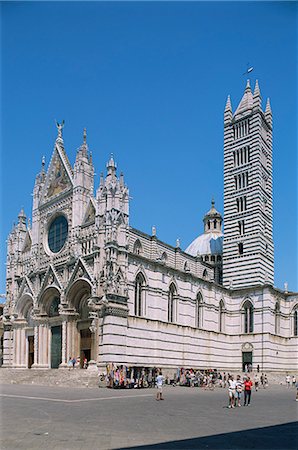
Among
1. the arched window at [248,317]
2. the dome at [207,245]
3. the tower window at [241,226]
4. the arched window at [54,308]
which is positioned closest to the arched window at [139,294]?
the arched window at [54,308]

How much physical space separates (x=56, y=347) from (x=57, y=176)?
48.3 ft

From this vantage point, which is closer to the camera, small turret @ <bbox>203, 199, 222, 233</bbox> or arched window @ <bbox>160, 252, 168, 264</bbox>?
arched window @ <bbox>160, 252, 168, 264</bbox>

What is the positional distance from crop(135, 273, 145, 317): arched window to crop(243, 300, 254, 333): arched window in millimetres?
15348

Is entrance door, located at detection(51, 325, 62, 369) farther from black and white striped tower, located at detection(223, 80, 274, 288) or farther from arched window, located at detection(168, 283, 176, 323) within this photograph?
black and white striped tower, located at detection(223, 80, 274, 288)

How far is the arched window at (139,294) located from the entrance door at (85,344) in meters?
4.03

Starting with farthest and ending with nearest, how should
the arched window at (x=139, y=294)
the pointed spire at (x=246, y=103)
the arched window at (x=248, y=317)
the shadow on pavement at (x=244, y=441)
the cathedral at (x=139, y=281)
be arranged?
the pointed spire at (x=246, y=103) → the arched window at (x=248, y=317) → the arched window at (x=139, y=294) → the cathedral at (x=139, y=281) → the shadow on pavement at (x=244, y=441)

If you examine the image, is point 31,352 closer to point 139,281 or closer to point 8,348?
point 8,348

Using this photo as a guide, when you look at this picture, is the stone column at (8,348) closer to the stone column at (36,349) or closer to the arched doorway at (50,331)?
the stone column at (36,349)

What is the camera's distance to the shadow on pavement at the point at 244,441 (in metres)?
11.2

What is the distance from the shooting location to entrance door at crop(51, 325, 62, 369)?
4241cm

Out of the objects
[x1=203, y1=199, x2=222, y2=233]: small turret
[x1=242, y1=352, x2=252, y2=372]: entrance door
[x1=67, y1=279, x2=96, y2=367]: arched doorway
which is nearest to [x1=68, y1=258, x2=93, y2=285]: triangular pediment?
[x1=67, y1=279, x2=96, y2=367]: arched doorway

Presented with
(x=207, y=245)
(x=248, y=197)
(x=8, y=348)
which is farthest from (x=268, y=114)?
(x=8, y=348)

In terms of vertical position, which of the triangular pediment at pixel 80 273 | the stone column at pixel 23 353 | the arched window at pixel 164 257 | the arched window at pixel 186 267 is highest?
the arched window at pixel 164 257

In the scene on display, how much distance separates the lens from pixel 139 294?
135 ft
